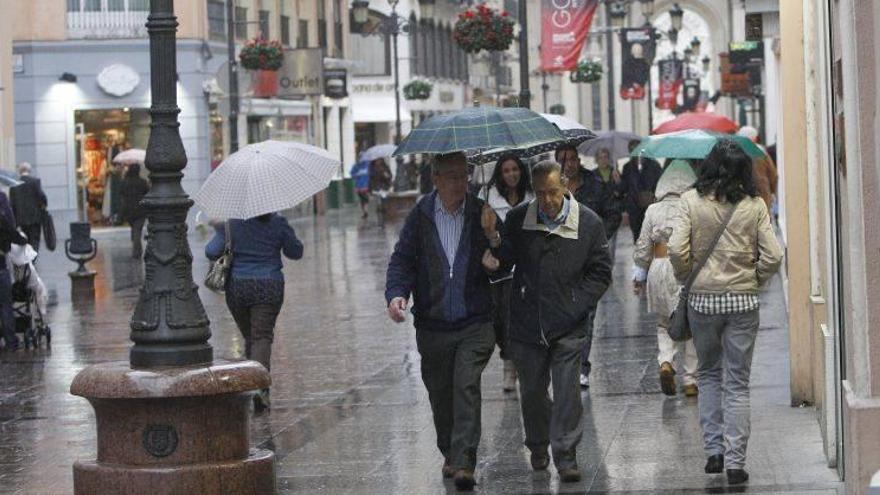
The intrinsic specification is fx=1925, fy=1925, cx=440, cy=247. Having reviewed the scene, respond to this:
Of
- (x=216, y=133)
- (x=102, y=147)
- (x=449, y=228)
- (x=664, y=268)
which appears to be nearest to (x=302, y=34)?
(x=216, y=133)

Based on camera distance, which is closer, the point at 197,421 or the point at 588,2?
the point at 197,421

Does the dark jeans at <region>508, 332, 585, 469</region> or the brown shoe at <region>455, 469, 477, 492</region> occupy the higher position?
the dark jeans at <region>508, 332, 585, 469</region>

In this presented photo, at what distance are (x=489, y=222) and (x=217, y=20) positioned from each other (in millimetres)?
38719

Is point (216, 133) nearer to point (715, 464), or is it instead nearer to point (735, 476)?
point (715, 464)

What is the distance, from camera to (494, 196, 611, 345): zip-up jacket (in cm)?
1017

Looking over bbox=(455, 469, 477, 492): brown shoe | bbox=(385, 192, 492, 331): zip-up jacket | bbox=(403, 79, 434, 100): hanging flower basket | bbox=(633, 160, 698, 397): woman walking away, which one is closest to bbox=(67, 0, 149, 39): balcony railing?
bbox=(403, 79, 434, 100): hanging flower basket

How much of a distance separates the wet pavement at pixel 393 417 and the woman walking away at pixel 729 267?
44cm

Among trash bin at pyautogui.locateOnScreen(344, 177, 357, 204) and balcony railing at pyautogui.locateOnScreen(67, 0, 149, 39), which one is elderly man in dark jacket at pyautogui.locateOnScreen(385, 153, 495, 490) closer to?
balcony railing at pyautogui.locateOnScreen(67, 0, 149, 39)

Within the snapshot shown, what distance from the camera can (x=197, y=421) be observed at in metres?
9.40

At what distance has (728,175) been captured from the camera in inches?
394

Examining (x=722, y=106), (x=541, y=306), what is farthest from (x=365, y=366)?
(x=722, y=106)

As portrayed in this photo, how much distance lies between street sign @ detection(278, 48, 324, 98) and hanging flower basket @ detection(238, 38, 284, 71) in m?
1.84

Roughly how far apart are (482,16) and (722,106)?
65.0 meters

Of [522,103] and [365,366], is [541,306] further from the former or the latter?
[522,103]
